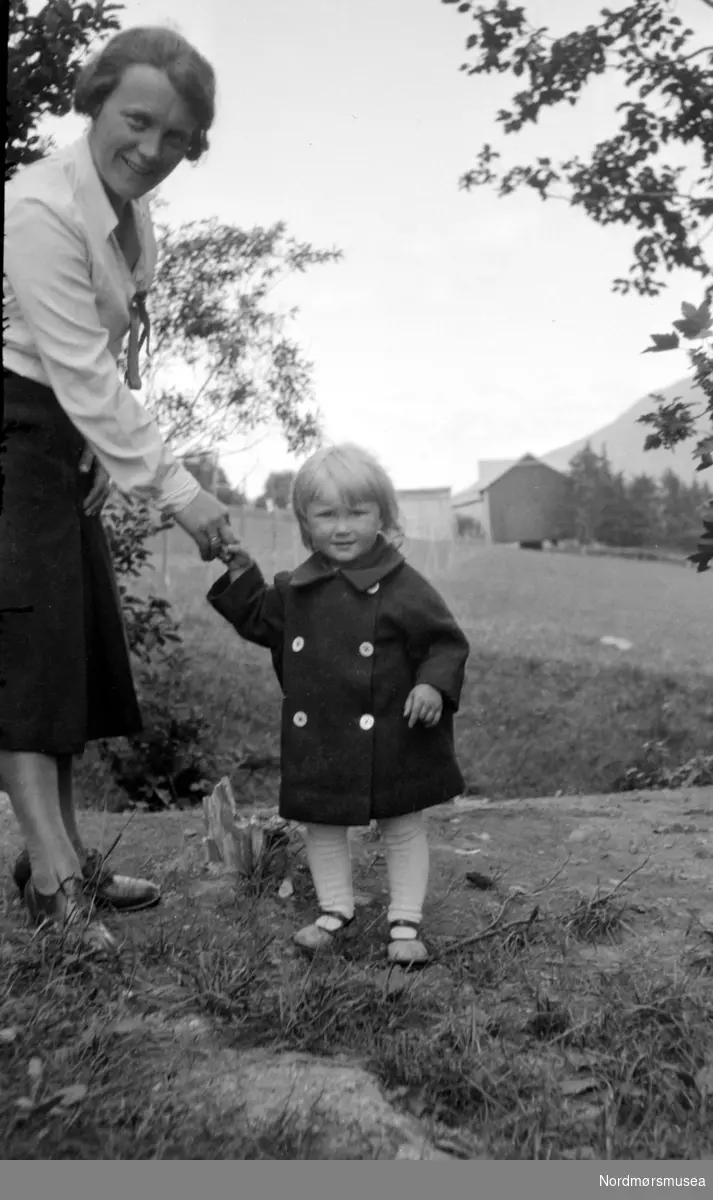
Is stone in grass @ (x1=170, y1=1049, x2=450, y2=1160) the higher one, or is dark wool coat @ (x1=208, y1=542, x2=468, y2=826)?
dark wool coat @ (x1=208, y1=542, x2=468, y2=826)

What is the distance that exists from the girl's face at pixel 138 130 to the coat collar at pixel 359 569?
0.98m

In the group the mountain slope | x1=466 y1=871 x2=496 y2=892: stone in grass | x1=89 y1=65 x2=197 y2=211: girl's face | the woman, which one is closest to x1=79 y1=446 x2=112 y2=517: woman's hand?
the woman

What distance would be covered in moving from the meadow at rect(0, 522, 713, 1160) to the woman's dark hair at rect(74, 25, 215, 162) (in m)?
1.66

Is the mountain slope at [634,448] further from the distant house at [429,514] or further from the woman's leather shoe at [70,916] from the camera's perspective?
the woman's leather shoe at [70,916]

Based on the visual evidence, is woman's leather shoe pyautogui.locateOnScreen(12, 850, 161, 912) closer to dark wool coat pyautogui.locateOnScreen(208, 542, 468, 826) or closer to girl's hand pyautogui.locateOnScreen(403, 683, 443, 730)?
dark wool coat pyautogui.locateOnScreen(208, 542, 468, 826)

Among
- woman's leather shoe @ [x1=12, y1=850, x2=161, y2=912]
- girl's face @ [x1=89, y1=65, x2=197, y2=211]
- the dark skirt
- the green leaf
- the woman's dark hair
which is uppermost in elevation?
the woman's dark hair

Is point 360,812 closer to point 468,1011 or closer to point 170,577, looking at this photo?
point 468,1011

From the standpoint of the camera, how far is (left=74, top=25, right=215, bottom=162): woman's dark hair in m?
2.70

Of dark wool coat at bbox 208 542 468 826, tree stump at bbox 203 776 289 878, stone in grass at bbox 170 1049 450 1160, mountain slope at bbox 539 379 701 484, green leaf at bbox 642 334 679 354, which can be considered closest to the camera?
stone in grass at bbox 170 1049 450 1160

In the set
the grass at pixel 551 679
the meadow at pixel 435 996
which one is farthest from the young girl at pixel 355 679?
the grass at pixel 551 679

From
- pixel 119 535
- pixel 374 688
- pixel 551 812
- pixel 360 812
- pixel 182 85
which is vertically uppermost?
pixel 182 85

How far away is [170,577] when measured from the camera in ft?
19.2
